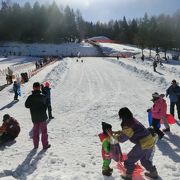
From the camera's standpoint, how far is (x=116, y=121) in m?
14.3

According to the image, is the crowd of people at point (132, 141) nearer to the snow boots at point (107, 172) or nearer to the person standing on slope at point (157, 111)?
the snow boots at point (107, 172)

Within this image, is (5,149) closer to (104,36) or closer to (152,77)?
(152,77)

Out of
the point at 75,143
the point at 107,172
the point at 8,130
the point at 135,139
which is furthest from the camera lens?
the point at 8,130

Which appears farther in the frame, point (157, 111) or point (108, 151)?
point (157, 111)

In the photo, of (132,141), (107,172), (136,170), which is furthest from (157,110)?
(132,141)

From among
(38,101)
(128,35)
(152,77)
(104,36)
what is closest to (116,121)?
(38,101)

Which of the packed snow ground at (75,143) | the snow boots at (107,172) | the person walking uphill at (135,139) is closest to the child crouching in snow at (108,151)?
the snow boots at (107,172)

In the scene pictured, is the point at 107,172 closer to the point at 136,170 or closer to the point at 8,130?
the point at 136,170

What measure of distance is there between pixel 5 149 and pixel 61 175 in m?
3.28

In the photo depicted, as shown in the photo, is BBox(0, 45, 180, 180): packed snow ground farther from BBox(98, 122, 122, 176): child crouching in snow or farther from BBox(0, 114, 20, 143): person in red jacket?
BBox(0, 114, 20, 143): person in red jacket

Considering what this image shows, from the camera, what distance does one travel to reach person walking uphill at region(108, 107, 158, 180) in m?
7.04

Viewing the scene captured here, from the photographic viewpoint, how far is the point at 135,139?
23.6 feet

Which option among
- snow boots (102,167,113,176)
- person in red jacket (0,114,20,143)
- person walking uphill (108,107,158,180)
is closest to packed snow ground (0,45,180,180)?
snow boots (102,167,113,176)

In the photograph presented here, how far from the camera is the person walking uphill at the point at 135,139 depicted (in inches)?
277
